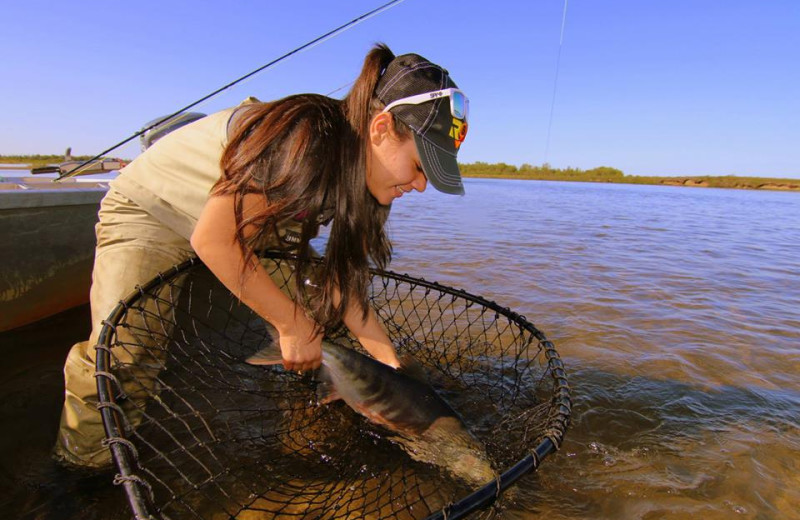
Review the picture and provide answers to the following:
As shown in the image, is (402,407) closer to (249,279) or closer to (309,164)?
(249,279)

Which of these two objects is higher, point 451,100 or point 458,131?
point 451,100

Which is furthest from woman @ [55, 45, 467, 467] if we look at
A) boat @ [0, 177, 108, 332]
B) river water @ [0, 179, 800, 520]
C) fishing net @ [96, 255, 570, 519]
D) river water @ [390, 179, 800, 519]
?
boat @ [0, 177, 108, 332]

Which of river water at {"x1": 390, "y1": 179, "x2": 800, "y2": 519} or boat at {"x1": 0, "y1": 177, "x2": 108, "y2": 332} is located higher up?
boat at {"x1": 0, "y1": 177, "x2": 108, "y2": 332}

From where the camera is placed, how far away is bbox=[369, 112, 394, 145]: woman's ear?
173cm

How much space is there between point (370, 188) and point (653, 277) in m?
6.03

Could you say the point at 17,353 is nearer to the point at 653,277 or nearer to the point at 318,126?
the point at 318,126

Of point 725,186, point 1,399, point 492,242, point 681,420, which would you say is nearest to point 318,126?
point 1,399

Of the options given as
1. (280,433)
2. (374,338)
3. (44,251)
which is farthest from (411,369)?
(44,251)

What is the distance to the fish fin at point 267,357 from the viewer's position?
234 centimetres

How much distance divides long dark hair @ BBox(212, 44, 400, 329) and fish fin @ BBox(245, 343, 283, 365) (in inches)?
25.1

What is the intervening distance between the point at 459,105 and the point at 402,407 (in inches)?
61.8

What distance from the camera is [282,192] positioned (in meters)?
1.60

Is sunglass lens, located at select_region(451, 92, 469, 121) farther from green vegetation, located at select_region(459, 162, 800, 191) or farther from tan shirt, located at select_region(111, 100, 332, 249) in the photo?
green vegetation, located at select_region(459, 162, 800, 191)

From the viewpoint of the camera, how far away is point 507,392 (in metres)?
3.09
